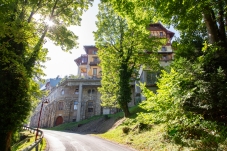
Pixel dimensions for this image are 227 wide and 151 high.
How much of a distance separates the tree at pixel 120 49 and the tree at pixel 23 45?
6674mm

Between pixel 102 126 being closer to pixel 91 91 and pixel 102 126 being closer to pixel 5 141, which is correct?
pixel 91 91

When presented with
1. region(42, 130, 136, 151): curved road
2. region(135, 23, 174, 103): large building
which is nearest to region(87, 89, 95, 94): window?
region(135, 23, 174, 103): large building

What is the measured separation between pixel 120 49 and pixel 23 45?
40.9ft

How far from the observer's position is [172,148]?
9094mm

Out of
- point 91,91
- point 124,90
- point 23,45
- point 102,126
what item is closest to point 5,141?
point 23,45

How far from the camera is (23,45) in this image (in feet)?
40.2

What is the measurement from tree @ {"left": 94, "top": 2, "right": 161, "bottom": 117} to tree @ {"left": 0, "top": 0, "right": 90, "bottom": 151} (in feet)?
21.9

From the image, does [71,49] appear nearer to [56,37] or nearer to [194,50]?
[56,37]

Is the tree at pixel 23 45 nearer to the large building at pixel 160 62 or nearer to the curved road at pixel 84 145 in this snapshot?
the curved road at pixel 84 145

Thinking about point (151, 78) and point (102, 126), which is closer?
point (102, 126)

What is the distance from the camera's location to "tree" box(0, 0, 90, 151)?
8.19 meters

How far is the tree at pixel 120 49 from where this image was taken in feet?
70.4

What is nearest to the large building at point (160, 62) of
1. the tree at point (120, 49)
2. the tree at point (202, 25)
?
the tree at point (120, 49)

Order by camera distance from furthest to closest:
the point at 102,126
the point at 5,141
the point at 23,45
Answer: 1. the point at 102,126
2. the point at 23,45
3. the point at 5,141
